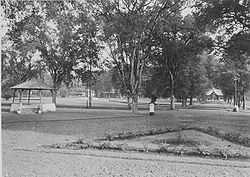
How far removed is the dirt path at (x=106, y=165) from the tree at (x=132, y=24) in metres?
14.8

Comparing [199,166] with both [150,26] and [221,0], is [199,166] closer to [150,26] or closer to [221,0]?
[221,0]

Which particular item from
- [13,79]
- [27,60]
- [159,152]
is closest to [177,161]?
[159,152]

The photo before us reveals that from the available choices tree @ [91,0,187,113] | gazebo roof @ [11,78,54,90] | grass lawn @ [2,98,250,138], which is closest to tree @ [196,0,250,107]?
tree @ [91,0,187,113]

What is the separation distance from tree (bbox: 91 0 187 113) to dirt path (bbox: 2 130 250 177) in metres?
14.8

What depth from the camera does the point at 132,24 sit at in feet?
63.4

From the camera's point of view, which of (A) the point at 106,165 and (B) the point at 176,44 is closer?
(A) the point at 106,165

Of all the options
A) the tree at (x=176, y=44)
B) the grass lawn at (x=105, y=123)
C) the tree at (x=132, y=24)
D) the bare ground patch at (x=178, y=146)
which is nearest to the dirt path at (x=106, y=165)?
the bare ground patch at (x=178, y=146)

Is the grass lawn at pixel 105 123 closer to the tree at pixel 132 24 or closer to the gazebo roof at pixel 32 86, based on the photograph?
the gazebo roof at pixel 32 86

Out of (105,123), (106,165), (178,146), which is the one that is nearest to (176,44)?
(105,123)

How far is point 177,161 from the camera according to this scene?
490 cm

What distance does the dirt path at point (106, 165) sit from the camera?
4.16m

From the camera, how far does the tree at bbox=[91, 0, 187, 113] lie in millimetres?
19266

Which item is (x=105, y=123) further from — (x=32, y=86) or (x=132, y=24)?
(x=32, y=86)

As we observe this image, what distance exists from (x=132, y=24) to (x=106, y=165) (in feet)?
52.3
